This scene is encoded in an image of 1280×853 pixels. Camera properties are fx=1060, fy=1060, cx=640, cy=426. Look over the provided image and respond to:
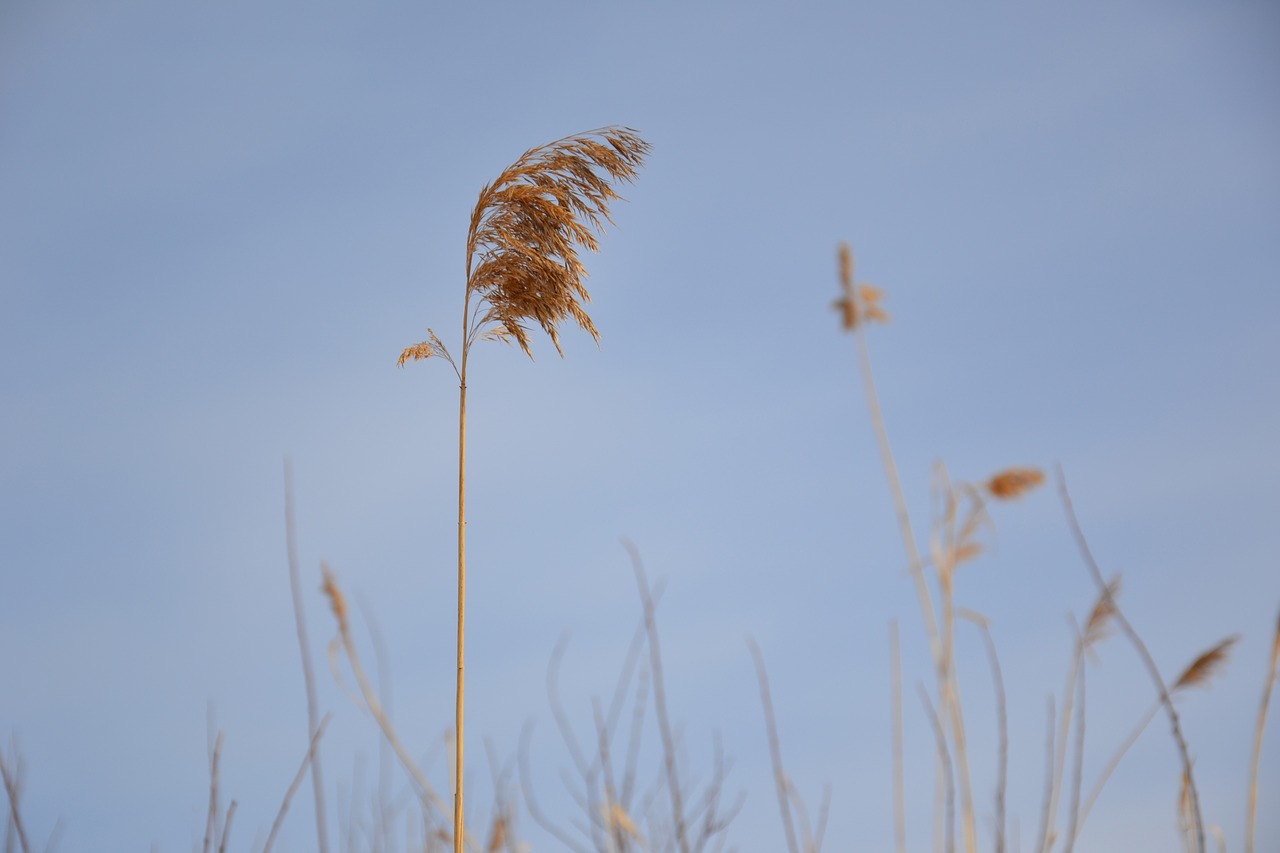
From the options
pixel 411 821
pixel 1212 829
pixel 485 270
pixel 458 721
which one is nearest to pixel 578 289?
pixel 485 270

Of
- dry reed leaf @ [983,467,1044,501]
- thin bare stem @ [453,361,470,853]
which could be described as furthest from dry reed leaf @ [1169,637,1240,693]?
thin bare stem @ [453,361,470,853]

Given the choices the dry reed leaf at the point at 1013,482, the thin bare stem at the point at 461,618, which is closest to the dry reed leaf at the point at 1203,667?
the dry reed leaf at the point at 1013,482

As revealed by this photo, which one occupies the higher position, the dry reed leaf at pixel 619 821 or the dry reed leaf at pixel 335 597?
the dry reed leaf at pixel 335 597

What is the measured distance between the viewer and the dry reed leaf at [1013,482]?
2.04m

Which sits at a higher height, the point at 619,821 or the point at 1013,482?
the point at 1013,482

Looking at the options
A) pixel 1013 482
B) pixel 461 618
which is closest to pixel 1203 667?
pixel 1013 482

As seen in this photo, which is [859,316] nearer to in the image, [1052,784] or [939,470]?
[939,470]

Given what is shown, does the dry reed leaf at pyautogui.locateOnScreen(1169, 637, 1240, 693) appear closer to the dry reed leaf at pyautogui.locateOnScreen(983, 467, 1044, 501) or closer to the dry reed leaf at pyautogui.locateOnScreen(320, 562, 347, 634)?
the dry reed leaf at pyautogui.locateOnScreen(983, 467, 1044, 501)

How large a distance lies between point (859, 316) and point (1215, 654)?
0.88 m

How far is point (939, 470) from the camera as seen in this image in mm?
1913

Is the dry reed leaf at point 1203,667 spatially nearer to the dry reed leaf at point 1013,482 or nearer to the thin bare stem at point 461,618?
the dry reed leaf at point 1013,482

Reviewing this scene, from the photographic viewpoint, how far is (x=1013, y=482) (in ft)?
6.77

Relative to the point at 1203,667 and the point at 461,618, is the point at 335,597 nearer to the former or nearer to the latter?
the point at 461,618

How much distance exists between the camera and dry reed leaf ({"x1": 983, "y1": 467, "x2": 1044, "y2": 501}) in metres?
2.04
